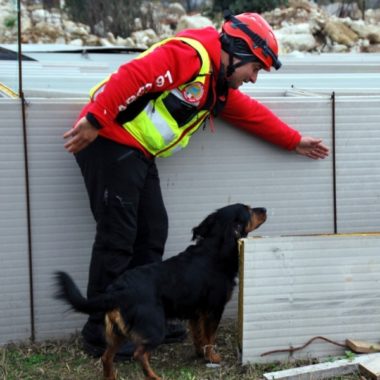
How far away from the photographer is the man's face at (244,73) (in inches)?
143

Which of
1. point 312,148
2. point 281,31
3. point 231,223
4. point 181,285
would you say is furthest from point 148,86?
point 281,31

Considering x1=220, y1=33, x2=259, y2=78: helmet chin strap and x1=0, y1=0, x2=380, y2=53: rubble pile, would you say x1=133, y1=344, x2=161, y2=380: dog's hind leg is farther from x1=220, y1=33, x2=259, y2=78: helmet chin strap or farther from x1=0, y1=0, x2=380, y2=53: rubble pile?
x1=0, y1=0, x2=380, y2=53: rubble pile

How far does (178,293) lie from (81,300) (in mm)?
526

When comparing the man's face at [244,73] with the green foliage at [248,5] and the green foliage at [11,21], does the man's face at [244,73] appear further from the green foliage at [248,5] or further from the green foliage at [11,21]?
the green foliage at [248,5]

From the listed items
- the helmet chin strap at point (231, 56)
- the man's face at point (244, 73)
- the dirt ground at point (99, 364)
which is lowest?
the dirt ground at point (99, 364)

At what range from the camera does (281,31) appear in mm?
18750

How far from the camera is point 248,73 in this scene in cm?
366

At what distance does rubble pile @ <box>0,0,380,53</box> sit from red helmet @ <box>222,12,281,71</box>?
474 inches

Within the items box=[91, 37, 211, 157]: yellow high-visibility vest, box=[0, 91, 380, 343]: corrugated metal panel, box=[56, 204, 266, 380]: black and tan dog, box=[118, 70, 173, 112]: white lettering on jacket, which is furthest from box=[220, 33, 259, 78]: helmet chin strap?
box=[56, 204, 266, 380]: black and tan dog

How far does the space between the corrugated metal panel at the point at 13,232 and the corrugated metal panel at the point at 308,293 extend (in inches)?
51.5

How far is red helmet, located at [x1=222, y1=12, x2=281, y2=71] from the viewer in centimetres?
356

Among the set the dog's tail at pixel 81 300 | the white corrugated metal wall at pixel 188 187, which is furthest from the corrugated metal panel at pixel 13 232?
the dog's tail at pixel 81 300

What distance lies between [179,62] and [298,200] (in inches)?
55.3

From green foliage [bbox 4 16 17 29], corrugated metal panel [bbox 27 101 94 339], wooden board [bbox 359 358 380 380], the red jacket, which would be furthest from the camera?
green foliage [bbox 4 16 17 29]
